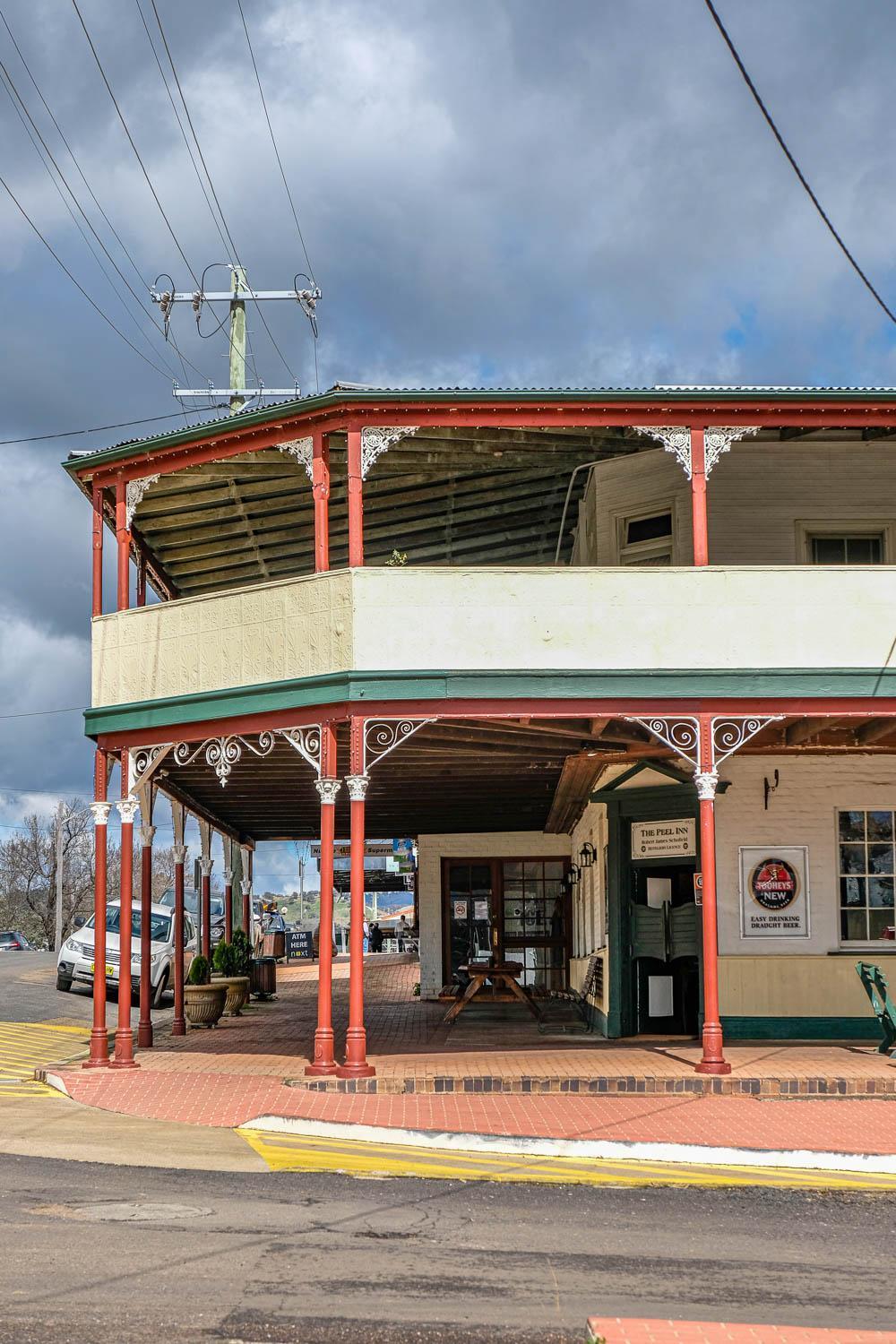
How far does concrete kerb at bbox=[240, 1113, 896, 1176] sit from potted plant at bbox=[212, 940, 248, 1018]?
10.5 metres

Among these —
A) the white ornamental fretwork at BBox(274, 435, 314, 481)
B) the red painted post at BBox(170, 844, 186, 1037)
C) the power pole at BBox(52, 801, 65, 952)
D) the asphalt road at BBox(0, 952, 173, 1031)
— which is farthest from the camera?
the power pole at BBox(52, 801, 65, 952)

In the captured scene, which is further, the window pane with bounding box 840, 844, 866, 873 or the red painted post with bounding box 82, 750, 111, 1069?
the window pane with bounding box 840, 844, 866, 873

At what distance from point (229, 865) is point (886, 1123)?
53.6 feet

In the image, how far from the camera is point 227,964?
2345 cm

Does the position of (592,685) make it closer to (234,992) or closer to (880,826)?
(880,826)

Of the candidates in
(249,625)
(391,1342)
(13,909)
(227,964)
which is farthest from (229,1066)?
(13,909)

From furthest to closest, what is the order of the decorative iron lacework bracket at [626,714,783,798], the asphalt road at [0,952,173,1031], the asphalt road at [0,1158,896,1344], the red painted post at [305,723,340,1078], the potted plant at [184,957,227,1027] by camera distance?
the asphalt road at [0,952,173,1031], the potted plant at [184,957,227,1027], the decorative iron lacework bracket at [626,714,783,798], the red painted post at [305,723,340,1078], the asphalt road at [0,1158,896,1344]

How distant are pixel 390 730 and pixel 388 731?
0.02m

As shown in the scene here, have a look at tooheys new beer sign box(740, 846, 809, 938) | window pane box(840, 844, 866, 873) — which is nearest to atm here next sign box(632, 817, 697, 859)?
tooheys new beer sign box(740, 846, 809, 938)

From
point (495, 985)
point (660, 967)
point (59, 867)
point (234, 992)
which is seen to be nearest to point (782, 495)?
point (660, 967)

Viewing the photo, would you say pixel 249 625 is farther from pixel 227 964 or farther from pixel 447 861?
pixel 447 861

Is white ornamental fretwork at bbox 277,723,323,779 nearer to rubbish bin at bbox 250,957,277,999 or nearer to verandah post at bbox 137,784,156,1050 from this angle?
verandah post at bbox 137,784,156,1050

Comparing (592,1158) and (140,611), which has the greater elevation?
(140,611)

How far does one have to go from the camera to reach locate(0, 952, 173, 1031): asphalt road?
73.3ft
